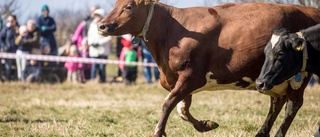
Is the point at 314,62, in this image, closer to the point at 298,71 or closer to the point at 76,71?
the point at 298,71

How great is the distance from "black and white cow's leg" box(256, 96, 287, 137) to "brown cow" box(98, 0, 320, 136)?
0.5 inches

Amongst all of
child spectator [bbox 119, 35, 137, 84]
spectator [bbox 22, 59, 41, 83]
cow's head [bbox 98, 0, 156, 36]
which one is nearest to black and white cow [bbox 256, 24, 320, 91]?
cow's head [bbox 98, 0, 156, 36]

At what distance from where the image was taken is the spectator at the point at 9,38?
21828mm

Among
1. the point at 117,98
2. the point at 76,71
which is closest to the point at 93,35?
the point at 76,71

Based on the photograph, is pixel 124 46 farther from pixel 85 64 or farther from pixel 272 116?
pixel 272 116

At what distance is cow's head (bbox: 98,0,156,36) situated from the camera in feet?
31.0

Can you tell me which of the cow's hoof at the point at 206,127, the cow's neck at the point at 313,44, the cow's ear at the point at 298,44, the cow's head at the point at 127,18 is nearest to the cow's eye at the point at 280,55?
the cow's ear at the point at 298,44

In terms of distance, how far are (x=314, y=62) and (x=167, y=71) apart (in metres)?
A: 1.92

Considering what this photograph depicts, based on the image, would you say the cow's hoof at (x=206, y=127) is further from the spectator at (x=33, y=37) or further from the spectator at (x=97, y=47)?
the spectator at (x=33, y=37)

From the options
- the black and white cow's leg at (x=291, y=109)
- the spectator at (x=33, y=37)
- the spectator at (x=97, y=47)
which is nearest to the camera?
the black and white cow's leg at (x=291, y=109)

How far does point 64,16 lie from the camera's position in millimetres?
44688

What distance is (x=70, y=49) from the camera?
895 inches

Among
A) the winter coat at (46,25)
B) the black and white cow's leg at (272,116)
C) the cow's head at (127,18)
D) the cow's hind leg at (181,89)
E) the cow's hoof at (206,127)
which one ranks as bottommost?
the winter coat at (46,25)

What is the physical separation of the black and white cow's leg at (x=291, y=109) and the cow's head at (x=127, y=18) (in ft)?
7.00
